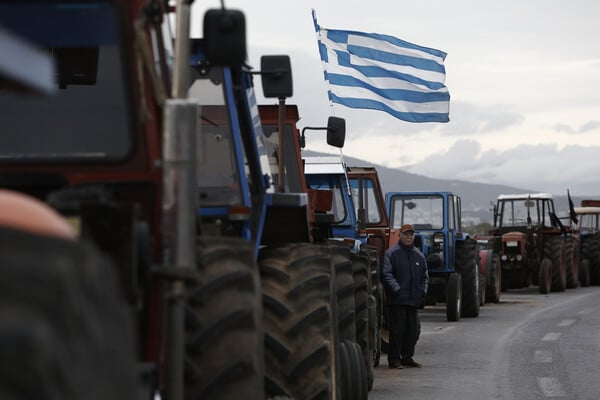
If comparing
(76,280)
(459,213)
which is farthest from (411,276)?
(76,280)

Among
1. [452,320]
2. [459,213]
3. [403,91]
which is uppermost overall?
[403,91]

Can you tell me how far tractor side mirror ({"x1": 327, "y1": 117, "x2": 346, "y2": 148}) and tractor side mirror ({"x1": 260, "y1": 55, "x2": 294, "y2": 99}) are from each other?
4.19 meters

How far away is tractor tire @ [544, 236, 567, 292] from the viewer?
3694cm

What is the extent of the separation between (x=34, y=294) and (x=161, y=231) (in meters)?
2.20

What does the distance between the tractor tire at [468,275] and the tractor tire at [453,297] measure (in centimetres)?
68

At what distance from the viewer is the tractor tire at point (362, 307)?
1335 centimetres

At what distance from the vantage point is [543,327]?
23156mm

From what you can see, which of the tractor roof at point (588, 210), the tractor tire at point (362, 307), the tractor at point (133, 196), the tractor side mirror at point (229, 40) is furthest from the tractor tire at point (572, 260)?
the tractor side mirror at point (229, 40)

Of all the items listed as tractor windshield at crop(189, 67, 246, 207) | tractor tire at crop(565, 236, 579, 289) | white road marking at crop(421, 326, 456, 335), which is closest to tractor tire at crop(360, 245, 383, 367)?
white road marking at crop(421, 326, 456, 335)

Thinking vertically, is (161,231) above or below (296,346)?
above

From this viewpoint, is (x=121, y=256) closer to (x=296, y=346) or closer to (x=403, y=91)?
(x=296, y=346)

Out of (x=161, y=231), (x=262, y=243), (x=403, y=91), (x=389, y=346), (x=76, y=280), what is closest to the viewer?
(x=76, y=280)

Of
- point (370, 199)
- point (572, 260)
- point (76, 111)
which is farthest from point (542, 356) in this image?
point (572, 260)

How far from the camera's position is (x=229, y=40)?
5.38 m
